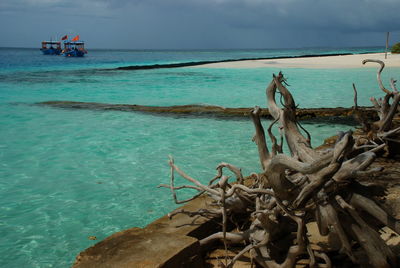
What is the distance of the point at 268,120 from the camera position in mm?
10469

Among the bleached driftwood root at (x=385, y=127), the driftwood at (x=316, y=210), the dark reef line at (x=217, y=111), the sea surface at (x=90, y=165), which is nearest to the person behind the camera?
the driftwood at (x=316, y=210)

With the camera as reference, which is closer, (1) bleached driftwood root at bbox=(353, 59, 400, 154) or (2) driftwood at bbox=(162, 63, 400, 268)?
(2) driftwood at bbox=(162, 63, 400, 268)

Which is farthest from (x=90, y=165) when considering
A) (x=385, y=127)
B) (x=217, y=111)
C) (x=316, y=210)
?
(x=316, y=210)

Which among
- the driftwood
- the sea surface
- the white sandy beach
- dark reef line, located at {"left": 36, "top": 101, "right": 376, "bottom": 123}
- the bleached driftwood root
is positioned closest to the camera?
the driftwood

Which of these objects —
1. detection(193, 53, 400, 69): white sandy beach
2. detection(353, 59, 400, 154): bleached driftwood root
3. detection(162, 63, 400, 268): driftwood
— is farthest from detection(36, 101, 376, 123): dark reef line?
detection(193, 53, 400, 69): white sandy beach

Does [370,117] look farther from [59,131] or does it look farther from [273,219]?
[59,131]

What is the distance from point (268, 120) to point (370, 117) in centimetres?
263

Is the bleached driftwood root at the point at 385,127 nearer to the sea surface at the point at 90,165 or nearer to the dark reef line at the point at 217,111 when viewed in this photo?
the sea surface at the point at 90,165

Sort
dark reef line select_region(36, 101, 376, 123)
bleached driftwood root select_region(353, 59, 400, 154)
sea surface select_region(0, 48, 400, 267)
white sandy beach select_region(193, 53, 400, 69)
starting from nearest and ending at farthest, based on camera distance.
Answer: sea surface select_region(0, 48, 400, 267)
bleached driftwood root select_region(353, 59, 400, 154)
dark reef line select_region(36, 101, 376, 123)
white sandy beach select_region(193, 53, 400, 69)

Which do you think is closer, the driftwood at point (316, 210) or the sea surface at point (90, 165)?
the driftwood at point (316, 210)

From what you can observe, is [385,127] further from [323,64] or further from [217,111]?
[323,64]

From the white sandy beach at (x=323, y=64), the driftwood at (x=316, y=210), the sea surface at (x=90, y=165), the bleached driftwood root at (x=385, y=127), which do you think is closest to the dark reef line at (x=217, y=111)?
the sea surface at (x=90, y=165)

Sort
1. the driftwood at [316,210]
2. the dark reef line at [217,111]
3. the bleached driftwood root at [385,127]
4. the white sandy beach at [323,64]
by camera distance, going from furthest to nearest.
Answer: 1. the white sandy beach at [323,64]
2. the dark reef line at [217,111]
3. the bleached driftwood root at [385,127]
4. the driftwood at [316,210]

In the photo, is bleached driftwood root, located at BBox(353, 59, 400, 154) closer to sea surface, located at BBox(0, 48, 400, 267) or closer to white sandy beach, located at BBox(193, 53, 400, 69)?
sea surface, located at BBox(0, 48, 400, 267)
